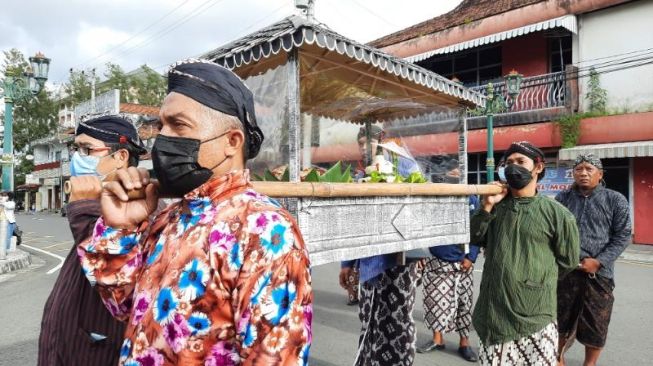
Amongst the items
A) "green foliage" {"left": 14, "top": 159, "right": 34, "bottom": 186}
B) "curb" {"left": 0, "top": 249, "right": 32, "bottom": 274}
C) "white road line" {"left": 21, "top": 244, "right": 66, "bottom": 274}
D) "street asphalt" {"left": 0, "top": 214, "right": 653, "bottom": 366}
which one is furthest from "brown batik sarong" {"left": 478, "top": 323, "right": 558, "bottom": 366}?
"green foliage" {"left": 14, "top": 159, "right": 34, "bottom": 186}

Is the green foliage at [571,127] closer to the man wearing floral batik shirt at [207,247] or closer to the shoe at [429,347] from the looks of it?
the shoe at [429,347]

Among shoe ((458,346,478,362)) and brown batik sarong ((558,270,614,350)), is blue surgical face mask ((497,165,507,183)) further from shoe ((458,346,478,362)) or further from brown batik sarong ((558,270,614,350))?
shoe ((458,346,478,362))

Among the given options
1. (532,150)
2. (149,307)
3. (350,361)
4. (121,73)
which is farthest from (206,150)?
(121,73)

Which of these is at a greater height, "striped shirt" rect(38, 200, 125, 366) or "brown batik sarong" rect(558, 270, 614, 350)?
"striped shirt" rect(38, 200, 125, 366)

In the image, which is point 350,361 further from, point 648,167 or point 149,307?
point 648,167

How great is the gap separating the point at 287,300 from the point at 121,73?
36383 mm

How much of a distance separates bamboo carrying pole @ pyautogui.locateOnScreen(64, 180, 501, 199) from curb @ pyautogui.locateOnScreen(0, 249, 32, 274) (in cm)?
878

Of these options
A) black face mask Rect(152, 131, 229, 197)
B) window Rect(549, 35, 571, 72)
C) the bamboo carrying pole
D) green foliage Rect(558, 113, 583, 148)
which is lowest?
the bamboo carrying pole

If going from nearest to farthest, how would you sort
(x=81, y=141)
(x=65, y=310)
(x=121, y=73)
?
1. (x=65, y=310)
2. (x=81, y=141)
3. (x=121, y=73)

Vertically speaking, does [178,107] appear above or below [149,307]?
above

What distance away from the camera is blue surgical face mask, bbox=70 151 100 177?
2.08m

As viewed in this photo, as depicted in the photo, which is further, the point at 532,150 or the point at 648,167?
the point at 648,167

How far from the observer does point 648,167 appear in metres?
11.6

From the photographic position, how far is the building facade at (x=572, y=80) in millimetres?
11656
